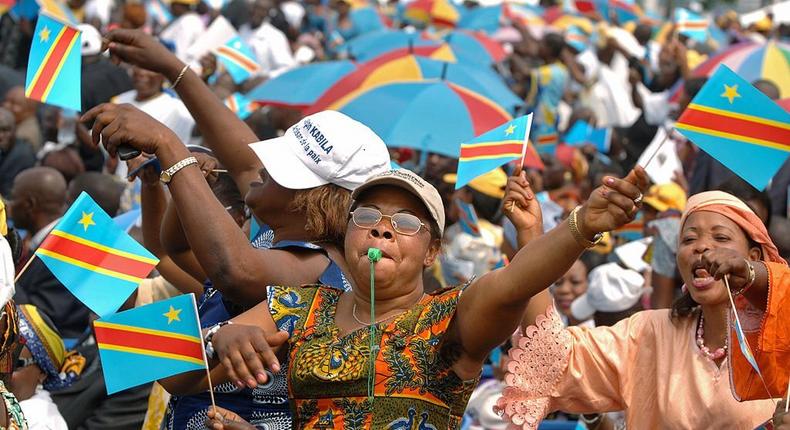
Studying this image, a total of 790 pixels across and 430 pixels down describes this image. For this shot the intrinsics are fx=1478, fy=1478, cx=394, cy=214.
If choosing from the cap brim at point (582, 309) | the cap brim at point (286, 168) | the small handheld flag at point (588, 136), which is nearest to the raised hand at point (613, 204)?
the cap brim at point (286, 168)

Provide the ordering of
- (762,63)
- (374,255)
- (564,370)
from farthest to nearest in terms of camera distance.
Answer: (762,63) → (564,370) → (374,255)

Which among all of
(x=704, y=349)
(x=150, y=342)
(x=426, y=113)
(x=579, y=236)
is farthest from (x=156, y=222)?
(x=426, y=113)

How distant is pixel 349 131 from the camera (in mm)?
4246

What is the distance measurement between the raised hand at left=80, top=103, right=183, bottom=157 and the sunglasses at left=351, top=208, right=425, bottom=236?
58cm

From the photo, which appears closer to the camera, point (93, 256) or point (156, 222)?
point (93, 256)

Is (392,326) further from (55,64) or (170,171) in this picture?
(55,64)

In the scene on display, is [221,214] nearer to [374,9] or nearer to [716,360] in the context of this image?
[716,360]

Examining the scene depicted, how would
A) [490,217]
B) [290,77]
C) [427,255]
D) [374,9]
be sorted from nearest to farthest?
[427,255] → [490,217] → [290,77] → [374,9]

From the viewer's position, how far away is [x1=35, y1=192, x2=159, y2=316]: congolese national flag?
13.2 ft

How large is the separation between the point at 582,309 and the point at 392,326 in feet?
11.4

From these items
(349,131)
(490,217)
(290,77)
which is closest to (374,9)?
(290,77)

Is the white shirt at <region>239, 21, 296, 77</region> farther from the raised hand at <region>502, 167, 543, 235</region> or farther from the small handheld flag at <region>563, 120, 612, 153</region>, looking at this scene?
the raised hand at <region>502, 167, 543, 235</region>

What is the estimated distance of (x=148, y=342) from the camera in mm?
3779

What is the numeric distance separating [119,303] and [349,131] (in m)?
Answer: 0.82
